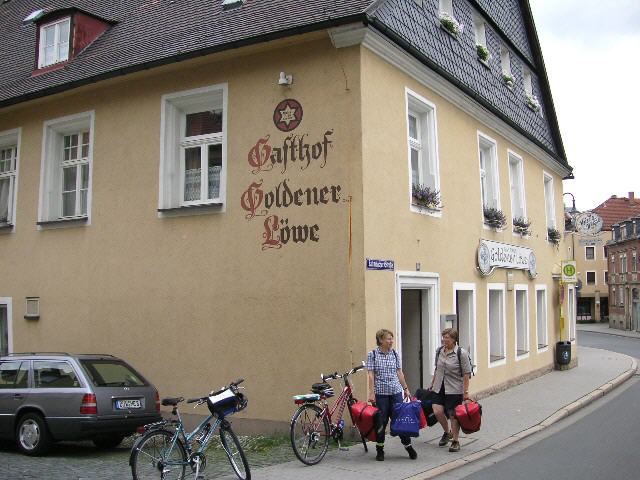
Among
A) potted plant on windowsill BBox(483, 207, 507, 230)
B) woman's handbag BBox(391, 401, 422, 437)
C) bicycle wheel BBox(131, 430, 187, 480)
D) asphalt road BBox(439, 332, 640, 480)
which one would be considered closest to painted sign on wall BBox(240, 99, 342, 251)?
woman's handbag BBox(391, 401, 422, 437)

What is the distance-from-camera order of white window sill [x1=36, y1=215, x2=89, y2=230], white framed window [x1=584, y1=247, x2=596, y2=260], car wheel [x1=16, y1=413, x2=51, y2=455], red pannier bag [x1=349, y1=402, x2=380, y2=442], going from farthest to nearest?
1. white framed window [x1=584, y1=247, x2=596, y2=260]
2. white window sill [x1=36, y1=215, x2=89, y2=230]
3. car wheel [x1=16, y1=413, x2=51, y2=455]
4. red pannier bag [x1=349, y1=402, x2=380, y2=442]

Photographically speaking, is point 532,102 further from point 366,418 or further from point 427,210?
point 366,418

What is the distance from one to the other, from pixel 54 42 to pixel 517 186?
1206 cm

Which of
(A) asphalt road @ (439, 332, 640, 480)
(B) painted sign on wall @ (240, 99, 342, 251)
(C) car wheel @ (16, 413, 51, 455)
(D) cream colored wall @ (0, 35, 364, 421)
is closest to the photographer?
(A) asphalt road @ (439, 332, 640, 480)

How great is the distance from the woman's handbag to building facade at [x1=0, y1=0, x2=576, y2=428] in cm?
143

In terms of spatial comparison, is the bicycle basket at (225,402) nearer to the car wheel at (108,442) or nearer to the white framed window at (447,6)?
the car wheel at (108,442)

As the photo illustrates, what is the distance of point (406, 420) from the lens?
877 centimetres

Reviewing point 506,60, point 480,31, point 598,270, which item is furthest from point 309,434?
point 598,270

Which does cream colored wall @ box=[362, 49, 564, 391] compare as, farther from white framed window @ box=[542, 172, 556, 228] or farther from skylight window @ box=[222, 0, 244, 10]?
skylight window @ box=[222, 0, 244, 10]

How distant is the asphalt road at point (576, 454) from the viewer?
8.23m

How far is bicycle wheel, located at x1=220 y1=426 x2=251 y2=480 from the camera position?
737 centimetres

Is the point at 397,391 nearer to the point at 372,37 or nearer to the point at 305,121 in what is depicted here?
the point at 305,121

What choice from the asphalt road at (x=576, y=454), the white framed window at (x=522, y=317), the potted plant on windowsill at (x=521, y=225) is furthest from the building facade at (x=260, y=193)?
the asphalt road at (x=576, y=454)

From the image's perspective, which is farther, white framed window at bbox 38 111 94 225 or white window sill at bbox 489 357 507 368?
white window sill at bbox 489 357 507 368
